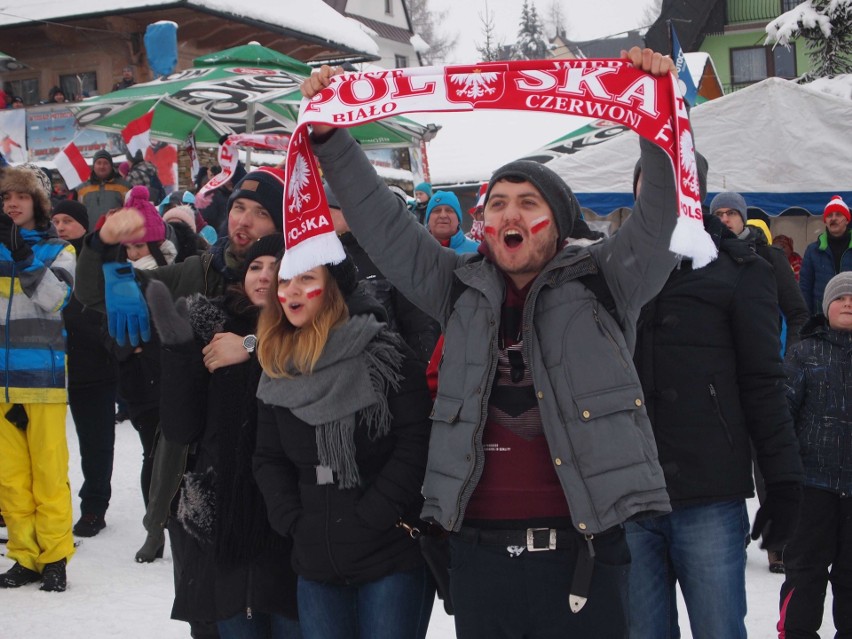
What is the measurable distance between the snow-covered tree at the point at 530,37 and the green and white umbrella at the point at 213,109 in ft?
165

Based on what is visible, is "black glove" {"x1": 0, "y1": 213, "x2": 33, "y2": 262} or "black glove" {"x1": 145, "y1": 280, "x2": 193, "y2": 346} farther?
"black glove" {"x1": 0, "y1": 213, "x2": 33, "y2": 262}

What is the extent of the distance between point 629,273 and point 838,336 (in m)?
2.34

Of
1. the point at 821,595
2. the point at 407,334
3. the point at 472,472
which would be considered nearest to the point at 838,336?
the point at 821,595

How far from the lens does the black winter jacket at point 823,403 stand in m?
4.35

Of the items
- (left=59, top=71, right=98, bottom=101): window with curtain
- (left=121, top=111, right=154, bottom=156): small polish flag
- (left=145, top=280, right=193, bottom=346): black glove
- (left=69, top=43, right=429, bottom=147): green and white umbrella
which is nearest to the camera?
(left=145, top=280, right=193, bottom=346): black glove

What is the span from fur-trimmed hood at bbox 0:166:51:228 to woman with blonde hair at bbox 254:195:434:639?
3012 mm

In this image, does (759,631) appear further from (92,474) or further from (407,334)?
(92,474)

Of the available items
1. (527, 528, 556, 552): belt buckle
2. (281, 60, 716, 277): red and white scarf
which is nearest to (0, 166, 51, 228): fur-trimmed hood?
(281, 60, 716, 277): red and white scarf

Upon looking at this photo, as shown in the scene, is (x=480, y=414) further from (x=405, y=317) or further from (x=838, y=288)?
(x=838, y=288)

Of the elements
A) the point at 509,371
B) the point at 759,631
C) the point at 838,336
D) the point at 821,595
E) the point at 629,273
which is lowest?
the point at 759,631

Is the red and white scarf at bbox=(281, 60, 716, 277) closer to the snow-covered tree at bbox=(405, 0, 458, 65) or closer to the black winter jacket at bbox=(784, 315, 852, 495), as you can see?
the black winter jacket at bbox=(784, 315, 852, 495)

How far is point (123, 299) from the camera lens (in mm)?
3746

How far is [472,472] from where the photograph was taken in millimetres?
2590

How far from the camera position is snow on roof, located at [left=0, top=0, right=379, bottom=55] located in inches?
792
